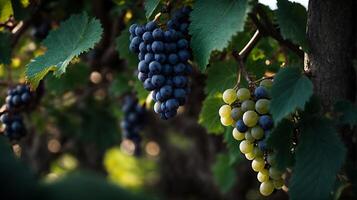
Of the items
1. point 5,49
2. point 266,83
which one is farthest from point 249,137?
point 5,49

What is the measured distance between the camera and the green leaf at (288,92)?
1.15 m

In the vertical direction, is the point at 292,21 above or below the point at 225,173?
above

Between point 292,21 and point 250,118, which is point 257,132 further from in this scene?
point 292,21

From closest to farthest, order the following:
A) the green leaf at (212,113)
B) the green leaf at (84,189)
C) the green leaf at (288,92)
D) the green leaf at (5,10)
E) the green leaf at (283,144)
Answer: the green leaf at (84,189)
the green leaf at (288,92)
the green leaf at (283,144)
the green leaf at (212,113)
the green leaf at (5,10)

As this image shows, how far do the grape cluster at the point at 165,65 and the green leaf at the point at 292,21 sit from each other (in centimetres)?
24

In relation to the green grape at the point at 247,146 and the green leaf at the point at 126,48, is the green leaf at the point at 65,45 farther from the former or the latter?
the green grape at the point at 247,146

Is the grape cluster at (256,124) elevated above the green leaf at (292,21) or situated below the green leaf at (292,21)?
below

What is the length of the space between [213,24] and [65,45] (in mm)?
488

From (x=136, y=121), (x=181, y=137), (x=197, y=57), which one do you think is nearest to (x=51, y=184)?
(x=197, y=57)

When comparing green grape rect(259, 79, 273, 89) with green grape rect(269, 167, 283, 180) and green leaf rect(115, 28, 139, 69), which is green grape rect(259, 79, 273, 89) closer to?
green grape rect(269, 167, 283, 180)

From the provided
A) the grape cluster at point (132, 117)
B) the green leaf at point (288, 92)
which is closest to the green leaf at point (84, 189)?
the green leaf at point (288, 92)

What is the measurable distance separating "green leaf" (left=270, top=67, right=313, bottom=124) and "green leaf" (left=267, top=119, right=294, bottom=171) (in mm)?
92

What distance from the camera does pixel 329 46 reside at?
1358 mm

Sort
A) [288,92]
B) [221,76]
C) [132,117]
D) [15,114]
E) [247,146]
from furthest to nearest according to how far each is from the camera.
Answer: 1. [132,117]
2. [15,114]
3. [221,76]
4. [247,146]
5. [288,92]
